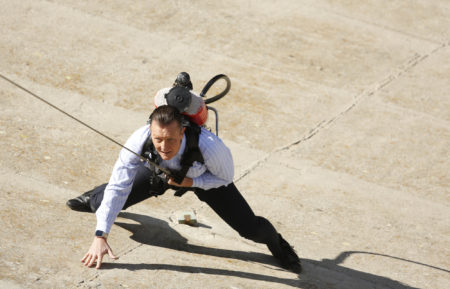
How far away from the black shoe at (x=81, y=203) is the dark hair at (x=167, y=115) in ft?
3.69

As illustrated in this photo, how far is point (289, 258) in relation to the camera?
4.53 meters

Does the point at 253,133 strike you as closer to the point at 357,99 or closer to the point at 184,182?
the point at 357,99

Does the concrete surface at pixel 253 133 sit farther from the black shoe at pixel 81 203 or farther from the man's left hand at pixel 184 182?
the man's left hand at pixel 184 182

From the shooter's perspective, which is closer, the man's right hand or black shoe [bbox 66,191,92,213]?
the man's right hand

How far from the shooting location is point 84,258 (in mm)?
3977

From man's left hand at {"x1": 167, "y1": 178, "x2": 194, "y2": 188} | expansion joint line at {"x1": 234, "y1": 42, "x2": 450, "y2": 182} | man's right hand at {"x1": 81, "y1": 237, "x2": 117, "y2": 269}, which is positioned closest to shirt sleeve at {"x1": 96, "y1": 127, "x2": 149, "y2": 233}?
man's right hand at {"x1": 81, "y1": 237, "x2": 117, "y2": 269}

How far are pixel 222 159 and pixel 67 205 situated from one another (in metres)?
1.41

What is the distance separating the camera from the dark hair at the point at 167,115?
3.71 metres

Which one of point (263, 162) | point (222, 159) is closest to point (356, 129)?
point (263, 162)

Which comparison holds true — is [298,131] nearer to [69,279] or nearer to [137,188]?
[137,188]

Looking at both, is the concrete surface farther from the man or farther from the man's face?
the man's face

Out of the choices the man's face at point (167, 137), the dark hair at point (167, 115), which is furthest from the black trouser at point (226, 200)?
the dark hair at point (167, 115)

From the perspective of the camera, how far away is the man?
149 inches

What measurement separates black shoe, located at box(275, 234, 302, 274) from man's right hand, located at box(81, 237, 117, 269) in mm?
1247
